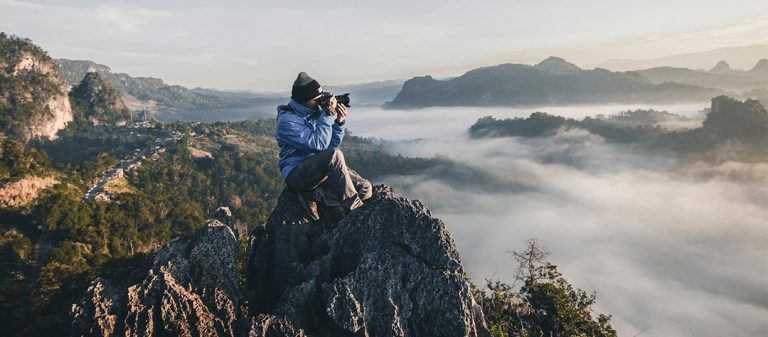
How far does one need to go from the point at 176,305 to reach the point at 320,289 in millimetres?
3477

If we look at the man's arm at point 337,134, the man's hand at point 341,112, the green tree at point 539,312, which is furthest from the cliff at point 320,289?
the green tree at point 539,312

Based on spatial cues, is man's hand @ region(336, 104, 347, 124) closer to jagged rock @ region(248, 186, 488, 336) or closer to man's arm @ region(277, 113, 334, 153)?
man's arm @ region(277, 113, 334, 153)

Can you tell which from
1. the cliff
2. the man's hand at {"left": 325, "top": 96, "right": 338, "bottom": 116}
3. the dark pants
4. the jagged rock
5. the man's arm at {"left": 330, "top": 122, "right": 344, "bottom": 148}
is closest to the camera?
the cliff

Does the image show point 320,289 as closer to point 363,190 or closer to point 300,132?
point 363,190

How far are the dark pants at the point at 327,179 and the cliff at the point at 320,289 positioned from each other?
0.69 meters

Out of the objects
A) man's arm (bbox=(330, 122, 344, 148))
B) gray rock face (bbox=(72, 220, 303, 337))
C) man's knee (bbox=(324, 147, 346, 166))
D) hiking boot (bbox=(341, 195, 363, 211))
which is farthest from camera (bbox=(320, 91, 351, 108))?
gray rock face (bbox=(72, 220, 303, 337))

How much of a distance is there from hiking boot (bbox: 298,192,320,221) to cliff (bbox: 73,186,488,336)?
2.54 feet

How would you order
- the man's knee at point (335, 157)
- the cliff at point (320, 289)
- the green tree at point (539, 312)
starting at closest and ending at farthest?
1. the cliff at point (320, 289)
2. the man's knee at point (335, 157)
3. the green tree at point (539, 312)

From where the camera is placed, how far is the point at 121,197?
9981 centimetres

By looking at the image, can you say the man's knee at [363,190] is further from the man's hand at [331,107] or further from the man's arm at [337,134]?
the man's hand at [331,107]

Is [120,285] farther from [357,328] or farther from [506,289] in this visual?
[506,289]

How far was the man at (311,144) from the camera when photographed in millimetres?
12188

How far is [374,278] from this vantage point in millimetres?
11469

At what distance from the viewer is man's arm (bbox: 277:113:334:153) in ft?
40.1
